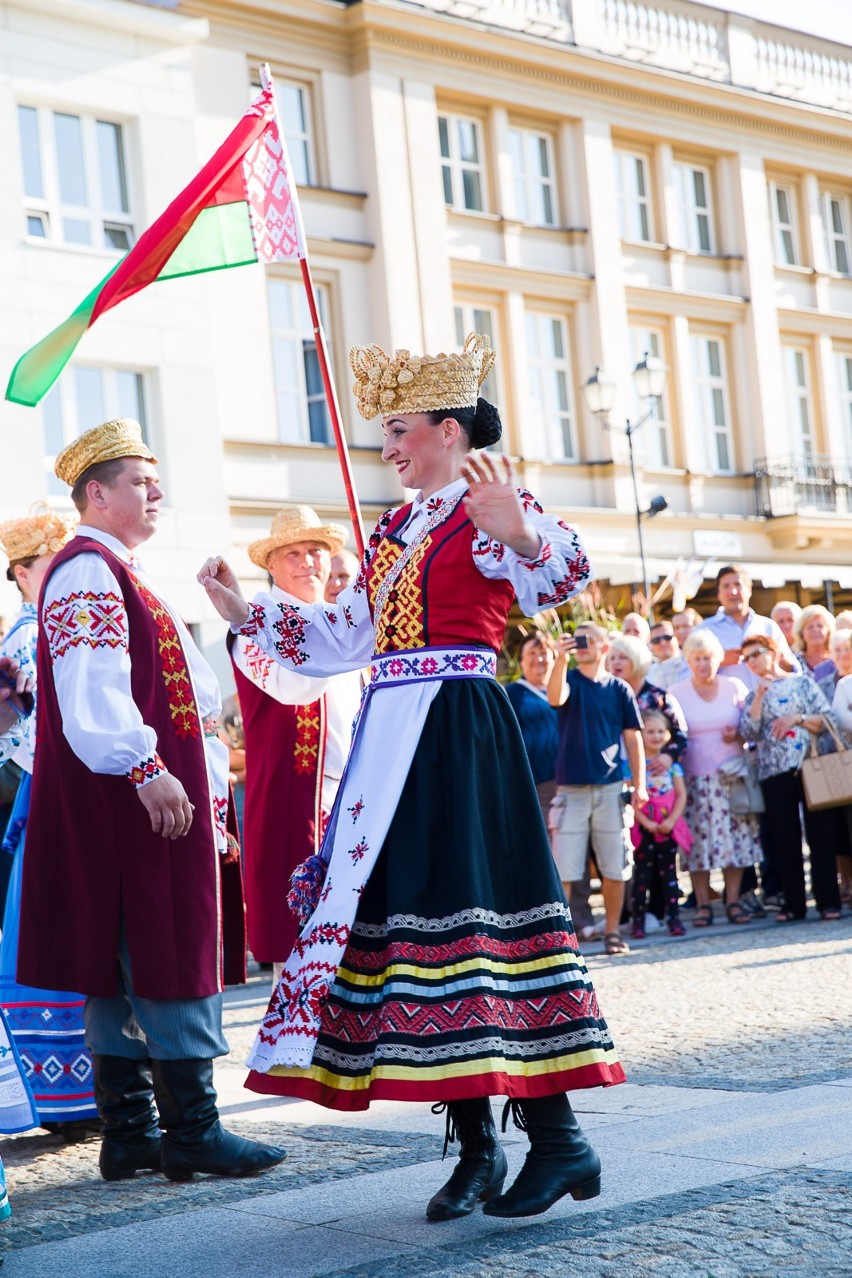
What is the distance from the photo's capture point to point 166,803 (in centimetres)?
461

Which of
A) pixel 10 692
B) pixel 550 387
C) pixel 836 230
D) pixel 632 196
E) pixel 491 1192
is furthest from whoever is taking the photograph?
pixel 836 230

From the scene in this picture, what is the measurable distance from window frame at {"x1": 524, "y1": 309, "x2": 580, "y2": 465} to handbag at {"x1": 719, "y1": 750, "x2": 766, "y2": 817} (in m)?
14.2

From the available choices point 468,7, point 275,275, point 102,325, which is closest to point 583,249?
point 468,7

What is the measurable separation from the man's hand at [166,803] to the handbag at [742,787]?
23.4 feet

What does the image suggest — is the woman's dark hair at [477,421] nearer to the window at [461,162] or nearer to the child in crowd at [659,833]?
the child in crowd at [659,833]

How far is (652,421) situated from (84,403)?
978 centimetres

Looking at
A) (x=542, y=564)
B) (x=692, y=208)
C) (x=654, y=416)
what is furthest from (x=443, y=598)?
(x=692, y=208)

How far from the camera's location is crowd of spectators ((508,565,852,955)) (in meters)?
10.3

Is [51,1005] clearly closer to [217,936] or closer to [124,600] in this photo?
[217,936]

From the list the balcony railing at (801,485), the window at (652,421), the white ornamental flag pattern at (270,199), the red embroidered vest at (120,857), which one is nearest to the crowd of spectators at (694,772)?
the white ornamental flag pattern at (270,199)

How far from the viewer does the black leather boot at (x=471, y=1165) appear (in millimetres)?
3990

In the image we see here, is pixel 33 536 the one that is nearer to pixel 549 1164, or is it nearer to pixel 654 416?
pixel 549 1164

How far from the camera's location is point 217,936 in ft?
16.0

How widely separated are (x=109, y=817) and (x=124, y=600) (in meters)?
0.60
